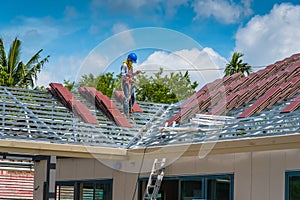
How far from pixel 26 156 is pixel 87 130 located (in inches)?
73.3

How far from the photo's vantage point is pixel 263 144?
10711 millimetres

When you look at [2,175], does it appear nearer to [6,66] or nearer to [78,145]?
[6,66]

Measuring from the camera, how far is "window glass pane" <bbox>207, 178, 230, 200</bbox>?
480 inches

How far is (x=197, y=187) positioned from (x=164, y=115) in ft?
11.4

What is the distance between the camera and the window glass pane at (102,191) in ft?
50.3

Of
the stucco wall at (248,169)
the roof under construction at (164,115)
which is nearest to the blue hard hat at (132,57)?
the roof under construction at (164,115)

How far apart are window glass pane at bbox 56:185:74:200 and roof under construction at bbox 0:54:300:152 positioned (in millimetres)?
2043

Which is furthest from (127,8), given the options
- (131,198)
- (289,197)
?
(289,197)

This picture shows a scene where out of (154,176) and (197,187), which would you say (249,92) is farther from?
(154,176)

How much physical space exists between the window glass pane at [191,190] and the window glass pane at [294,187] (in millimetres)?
2177

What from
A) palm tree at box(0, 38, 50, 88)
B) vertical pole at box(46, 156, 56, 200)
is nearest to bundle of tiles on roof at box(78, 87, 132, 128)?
vertical pole at box(46, 156, 56, 200)

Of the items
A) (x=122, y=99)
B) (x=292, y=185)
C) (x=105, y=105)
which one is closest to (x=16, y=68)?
(x=122, y=99)

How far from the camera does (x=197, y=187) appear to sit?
505 inches

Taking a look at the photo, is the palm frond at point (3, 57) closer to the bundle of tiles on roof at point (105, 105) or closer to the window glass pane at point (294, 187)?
the bundle of tiles on roof at point (105, 105)
